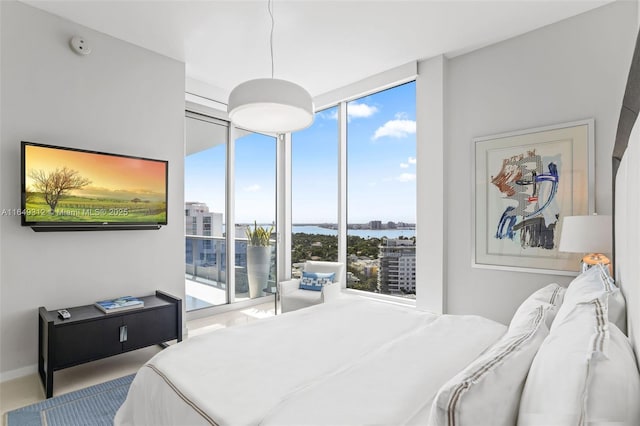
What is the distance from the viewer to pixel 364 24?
3006mm

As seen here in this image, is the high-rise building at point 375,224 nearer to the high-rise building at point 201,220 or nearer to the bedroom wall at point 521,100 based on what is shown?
the bedroom wall at point 521,100

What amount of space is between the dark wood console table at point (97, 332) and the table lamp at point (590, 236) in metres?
3.19

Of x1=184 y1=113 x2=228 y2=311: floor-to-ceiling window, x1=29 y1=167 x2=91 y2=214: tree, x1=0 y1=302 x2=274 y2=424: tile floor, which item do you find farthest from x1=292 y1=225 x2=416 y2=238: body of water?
x1=29 y1=167 x2=91 y2=214: tree

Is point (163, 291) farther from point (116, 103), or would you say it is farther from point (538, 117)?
point (538, 117)

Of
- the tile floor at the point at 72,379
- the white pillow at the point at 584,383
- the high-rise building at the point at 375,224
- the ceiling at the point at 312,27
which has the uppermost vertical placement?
the ceiling at the point at 312,27

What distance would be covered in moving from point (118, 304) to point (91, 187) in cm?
104

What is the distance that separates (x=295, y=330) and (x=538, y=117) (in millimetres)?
2792

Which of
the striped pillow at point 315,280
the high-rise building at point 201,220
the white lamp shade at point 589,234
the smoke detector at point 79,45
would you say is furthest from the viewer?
the high-rise building at point 201,220

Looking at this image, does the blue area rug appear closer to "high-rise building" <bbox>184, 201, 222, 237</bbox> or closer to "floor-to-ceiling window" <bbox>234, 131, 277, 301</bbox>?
"high-rise building" <bbox>184, 201, 222, 237</bbox>

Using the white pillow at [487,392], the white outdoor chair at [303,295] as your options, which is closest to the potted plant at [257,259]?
the white outdoor chair at [303,295]

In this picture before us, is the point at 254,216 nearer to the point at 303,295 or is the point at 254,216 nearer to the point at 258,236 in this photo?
the point at 258,236

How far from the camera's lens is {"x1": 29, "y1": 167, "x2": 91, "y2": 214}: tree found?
2648mm

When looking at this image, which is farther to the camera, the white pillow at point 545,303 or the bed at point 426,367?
the white pillow at point 545,303

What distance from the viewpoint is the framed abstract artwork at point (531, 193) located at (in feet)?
9.10
